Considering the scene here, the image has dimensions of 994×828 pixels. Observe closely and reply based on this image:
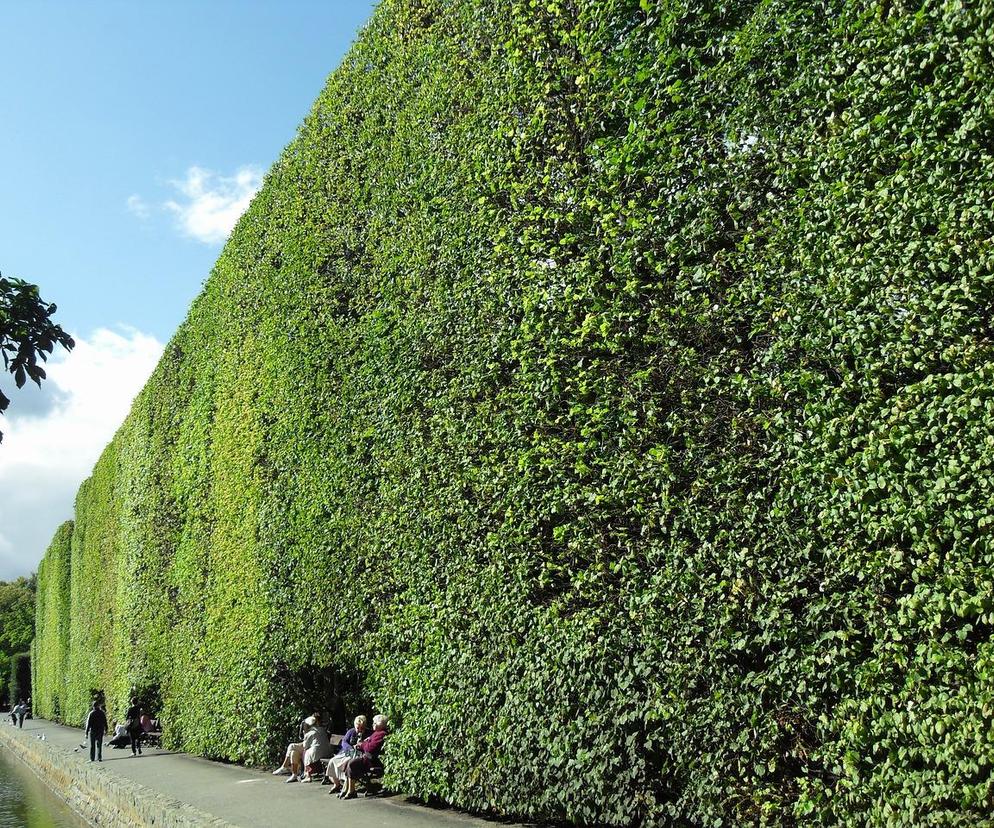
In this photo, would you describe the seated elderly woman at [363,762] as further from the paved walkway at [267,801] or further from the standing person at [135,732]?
the standing person at [135,732]

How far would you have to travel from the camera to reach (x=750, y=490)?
526 centimetres

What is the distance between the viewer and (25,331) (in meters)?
7.42

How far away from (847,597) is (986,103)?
2.59 metres

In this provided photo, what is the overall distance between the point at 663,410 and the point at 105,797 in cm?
1130

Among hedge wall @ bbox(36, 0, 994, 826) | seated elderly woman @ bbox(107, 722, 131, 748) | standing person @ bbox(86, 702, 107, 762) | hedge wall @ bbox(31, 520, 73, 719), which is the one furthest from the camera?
hedge wall @ bbox(31, 520, 73, 719)

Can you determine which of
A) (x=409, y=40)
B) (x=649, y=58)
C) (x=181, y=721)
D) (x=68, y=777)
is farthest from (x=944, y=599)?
(x=68, y=777)

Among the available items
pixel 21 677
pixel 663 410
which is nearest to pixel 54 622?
pixel 21 677

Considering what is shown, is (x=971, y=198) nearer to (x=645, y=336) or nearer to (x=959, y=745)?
(x=645, y=336)

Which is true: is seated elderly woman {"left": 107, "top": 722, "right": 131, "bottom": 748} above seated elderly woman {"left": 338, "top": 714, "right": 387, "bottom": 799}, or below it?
below

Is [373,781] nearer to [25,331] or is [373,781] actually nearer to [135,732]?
Answer: [25,331]

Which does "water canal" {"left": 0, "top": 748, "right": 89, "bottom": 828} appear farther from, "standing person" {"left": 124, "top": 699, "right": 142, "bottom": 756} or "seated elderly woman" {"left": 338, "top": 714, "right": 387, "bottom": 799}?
"seated elderly woman" {"left": 338, "top": 714, "right": 387, "bottom": 799}

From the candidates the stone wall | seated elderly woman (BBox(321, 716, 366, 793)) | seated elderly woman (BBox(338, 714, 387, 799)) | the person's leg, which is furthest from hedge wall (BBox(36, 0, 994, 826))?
the stone wall

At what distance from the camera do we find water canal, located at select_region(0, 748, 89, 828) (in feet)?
46.4

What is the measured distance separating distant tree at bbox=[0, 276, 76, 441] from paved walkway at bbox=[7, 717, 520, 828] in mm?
4359
